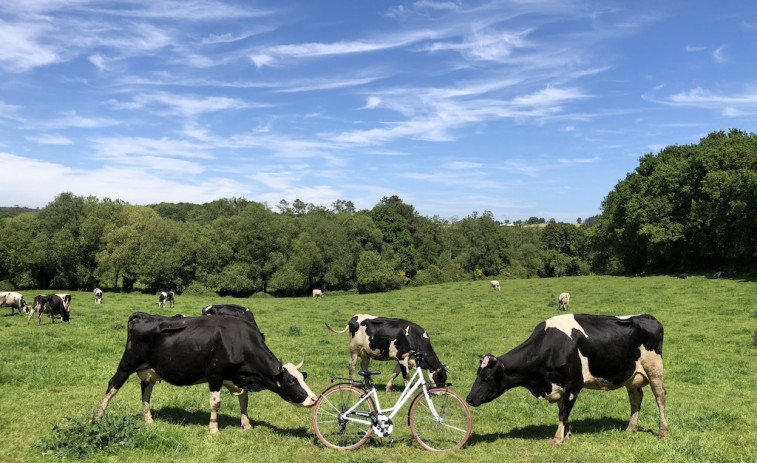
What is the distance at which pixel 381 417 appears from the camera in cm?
855

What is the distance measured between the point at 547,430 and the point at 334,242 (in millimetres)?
65690

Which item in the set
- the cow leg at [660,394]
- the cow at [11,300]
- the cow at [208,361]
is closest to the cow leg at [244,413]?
the cow at [208,361]

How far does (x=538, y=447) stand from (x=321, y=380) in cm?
780

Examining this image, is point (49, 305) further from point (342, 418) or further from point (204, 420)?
point (342, 418)

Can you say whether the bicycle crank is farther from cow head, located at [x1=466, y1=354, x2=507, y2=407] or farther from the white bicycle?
cow head, located at [x1=466, y1=354, x2=507, y2=407]

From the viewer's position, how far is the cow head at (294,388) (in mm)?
9016

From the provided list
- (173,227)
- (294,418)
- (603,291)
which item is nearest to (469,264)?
(603,291)

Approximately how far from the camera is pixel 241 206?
322ft

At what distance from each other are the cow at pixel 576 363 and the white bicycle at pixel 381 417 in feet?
2.18

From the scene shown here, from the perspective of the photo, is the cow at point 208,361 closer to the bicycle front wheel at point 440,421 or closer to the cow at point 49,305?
the bicycle front wheel at point 440,421

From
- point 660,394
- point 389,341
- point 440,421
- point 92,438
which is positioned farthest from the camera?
point 389,341

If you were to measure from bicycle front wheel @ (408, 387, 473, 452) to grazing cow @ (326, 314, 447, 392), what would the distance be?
4.15 meters

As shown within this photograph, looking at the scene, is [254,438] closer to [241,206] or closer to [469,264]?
[469,264]

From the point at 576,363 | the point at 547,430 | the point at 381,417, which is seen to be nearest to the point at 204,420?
the point at 381,417
